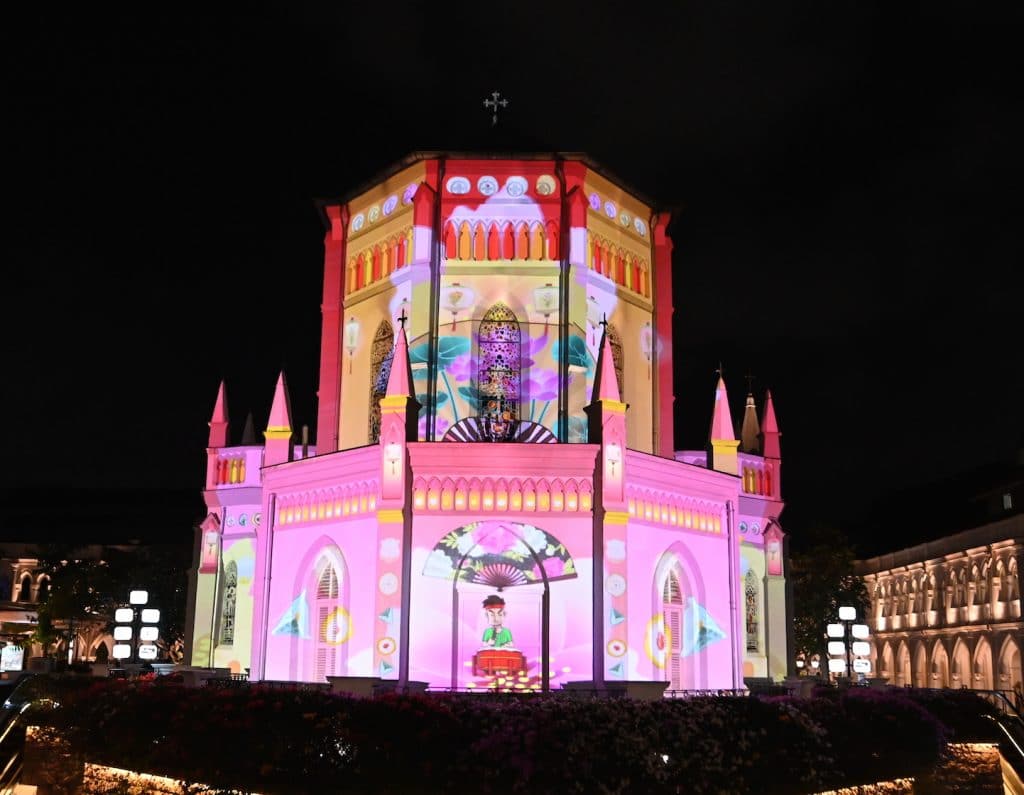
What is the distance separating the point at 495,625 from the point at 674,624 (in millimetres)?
6052

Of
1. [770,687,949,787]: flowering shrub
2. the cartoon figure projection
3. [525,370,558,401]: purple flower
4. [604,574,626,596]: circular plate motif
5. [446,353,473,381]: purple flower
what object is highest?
[446,353,473,381]: purple flower

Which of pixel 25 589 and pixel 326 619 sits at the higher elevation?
pixel 25 589

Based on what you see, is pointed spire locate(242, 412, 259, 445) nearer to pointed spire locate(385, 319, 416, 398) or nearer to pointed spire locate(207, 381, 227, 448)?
pointed spire locate(207, 381, 227, 448)

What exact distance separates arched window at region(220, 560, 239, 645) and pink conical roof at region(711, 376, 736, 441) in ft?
60.9

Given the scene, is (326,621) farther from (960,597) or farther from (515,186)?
(960,597)

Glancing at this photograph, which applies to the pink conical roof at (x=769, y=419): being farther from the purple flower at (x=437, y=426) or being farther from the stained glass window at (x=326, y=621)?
the stained glass window at (x=326, y=621)

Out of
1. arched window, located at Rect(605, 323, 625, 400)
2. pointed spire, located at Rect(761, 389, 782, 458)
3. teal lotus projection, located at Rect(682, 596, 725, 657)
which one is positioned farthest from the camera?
pointed spire, located at Rect(761, 389, 782, 458)

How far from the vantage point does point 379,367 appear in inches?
1534

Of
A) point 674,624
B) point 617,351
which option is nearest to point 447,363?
point 617,351

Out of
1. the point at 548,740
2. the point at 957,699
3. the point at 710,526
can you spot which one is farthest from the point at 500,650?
the point at 957,699

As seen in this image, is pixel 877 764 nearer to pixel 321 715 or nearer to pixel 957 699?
pixel 957 699

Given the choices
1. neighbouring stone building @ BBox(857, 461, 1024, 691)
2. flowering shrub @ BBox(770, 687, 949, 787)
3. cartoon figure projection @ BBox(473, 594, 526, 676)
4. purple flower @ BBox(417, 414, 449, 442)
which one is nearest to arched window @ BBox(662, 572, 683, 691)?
cartoon figure projection @ BBox(473, 594, 526, 676)

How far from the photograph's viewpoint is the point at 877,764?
24.4 meters

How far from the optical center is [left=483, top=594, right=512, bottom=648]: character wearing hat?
1223 inches
